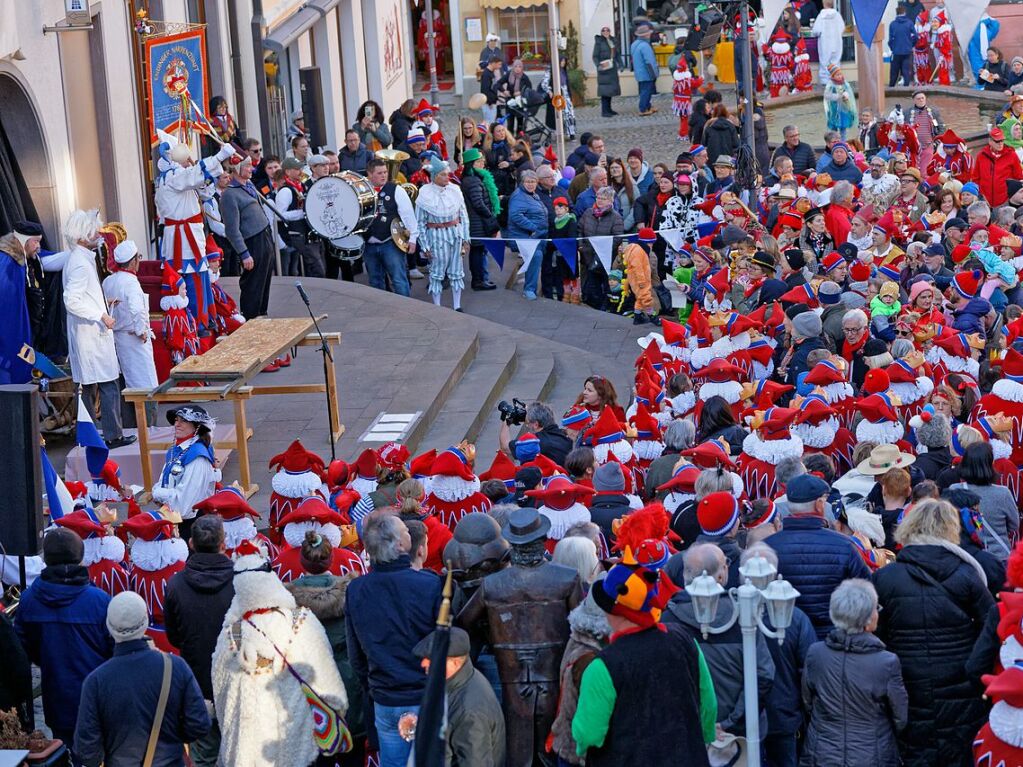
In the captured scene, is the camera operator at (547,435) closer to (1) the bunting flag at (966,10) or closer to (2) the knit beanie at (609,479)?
(2) the knit beanie at (609,479)

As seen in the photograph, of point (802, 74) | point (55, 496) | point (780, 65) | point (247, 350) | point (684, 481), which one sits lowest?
point (55, 496)

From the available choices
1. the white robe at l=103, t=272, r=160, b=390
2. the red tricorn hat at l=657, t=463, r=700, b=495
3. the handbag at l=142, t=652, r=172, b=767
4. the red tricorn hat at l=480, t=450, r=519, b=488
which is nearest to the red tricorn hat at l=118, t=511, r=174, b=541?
the handbag at l=142, t=652, r=172, b=767

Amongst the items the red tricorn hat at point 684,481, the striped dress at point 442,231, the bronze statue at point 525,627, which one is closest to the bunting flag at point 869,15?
the striped dress at point 442,231

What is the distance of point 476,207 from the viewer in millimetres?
18891

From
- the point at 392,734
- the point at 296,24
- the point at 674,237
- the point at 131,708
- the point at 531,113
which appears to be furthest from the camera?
the point at 531,113

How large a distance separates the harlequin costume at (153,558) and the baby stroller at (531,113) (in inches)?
805

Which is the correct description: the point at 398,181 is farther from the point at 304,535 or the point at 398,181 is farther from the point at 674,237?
the point at 304,535

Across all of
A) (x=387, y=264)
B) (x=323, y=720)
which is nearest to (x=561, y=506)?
(x=323, y=720)

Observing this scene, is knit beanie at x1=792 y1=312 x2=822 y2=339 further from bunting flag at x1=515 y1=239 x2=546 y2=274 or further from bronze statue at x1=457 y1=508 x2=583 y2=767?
bunting flag at x1=515 y1=239 x2=546 y2=274

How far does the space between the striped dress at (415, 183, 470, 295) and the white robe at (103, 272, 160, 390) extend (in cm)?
520

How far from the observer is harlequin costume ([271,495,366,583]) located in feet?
26.0

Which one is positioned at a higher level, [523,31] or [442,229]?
[523,31]

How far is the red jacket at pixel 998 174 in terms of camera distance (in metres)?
19.7

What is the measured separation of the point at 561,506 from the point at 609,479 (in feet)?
1.45
